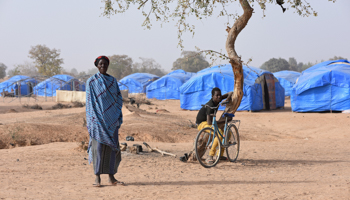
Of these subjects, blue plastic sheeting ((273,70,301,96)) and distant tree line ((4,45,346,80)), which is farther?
distant tree line ((4,45,346,80))

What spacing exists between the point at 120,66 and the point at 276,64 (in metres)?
28.7

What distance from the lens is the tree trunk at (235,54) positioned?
20.0 feet

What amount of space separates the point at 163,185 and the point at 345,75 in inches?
568

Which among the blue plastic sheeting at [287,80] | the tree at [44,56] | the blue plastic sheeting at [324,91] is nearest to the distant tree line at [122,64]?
the tree at [44,56]

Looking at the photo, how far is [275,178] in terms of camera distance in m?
4.79

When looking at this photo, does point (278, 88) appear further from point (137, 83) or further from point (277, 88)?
point (137, 83)

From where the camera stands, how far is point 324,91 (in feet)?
53.7

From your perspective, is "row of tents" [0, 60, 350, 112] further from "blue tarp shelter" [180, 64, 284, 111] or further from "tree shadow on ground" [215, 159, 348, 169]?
"tree shadow on ground" [215, 159, 348, 169]

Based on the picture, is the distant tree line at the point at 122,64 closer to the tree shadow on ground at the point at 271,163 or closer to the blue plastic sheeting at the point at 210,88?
the blue plastic sheeting at the point at 210,88

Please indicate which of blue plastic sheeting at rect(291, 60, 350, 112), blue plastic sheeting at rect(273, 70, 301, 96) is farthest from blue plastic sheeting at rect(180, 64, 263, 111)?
blue plastic sheeting at rect(273, 70, 301, 96)

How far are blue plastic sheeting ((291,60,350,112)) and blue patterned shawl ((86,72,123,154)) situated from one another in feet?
46.3

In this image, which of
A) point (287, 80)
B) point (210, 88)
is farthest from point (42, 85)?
point (287, 80)

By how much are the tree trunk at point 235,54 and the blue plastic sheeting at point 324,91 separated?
11485 mm

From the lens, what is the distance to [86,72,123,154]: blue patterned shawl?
13.7 ft
